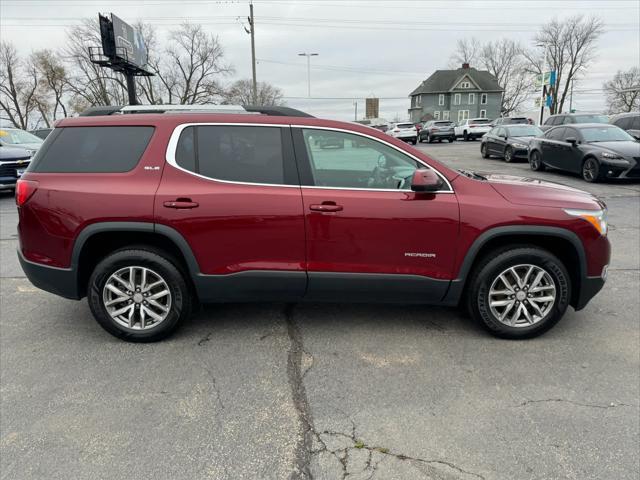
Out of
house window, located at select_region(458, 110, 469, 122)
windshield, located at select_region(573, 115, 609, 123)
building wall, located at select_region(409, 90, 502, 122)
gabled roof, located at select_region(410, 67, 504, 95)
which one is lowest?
windshield, located at select_region(573, 115, 609, 123)

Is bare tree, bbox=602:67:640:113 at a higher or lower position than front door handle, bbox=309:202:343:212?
higher

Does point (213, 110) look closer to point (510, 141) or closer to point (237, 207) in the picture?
point (237, 207)

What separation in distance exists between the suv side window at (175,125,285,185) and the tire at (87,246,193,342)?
2.58ft

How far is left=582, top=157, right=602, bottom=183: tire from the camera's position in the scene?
11719mm

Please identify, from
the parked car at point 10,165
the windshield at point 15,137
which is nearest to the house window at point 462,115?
the windshield at point 15,137

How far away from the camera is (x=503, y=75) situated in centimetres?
7906

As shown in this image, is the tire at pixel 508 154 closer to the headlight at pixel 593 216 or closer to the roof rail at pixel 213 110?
the headlight at pixel 593 216

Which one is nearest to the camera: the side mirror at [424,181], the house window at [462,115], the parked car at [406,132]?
the side mirror at [424,181]

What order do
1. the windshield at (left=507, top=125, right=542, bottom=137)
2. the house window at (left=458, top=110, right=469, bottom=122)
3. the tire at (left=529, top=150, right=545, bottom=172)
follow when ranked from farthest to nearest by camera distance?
the house window at (left=458, top=110, right=469, bottom=122)
the windshield at (left=507, top=125, right=542, bottom=137)
the tire at (left=529, top=150, right=545, bottom=172)

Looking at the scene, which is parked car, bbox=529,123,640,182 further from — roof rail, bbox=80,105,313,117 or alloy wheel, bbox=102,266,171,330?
alloy wheel, bbox=102,266,171,330

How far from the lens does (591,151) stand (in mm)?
11867

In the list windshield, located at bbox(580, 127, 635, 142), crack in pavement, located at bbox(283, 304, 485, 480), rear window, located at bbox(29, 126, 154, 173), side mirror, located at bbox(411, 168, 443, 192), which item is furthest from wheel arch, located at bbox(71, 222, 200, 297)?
windshield, located at bbox(580, 127, 635, 142)

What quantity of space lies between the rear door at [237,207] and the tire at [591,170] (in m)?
11.2

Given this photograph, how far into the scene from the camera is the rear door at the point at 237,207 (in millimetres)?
3350
